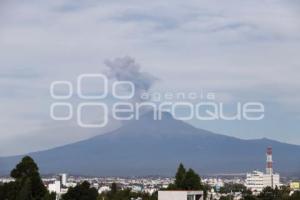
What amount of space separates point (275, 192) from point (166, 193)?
22.4 meters

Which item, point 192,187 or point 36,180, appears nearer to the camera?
point 36,180

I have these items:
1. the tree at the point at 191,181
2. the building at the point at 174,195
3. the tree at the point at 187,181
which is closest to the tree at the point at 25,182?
the building at the point at 174,195

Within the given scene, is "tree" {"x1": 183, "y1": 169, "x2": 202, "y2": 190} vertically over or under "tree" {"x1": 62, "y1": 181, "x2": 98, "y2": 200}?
over

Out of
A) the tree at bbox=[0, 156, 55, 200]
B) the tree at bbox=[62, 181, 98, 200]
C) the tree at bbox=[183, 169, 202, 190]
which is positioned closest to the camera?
the tree at bbox=[0, 156, 55, 200]

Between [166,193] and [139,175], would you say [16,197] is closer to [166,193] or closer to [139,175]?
[166,193]

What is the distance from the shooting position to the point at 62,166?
650ft

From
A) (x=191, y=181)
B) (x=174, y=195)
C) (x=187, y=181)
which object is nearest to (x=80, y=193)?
(x=187, y=181)

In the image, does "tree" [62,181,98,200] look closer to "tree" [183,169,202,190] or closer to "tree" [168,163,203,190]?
"tree" [168,163,203,190]

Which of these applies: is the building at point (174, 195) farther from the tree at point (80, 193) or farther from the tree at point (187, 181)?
the tree at point (80, 193)

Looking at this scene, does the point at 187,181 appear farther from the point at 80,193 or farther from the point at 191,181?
the point at 80,193

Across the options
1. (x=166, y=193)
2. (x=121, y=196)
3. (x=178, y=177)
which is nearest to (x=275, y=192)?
(x=121, y=196)

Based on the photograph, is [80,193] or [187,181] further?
[187,181]

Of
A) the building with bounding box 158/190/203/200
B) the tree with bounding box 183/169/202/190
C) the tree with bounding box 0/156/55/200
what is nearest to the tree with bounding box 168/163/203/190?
the tree with bounding box 183/169/202/190

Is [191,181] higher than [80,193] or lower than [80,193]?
higher
